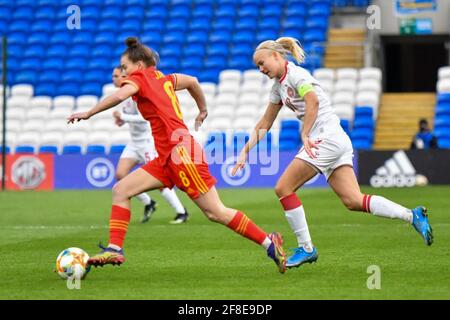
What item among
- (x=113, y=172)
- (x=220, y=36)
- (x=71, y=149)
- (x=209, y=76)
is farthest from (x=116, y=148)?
(x=220, y=36)

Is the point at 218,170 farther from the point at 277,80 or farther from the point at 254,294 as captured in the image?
the point at 254,294

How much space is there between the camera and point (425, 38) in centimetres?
3294

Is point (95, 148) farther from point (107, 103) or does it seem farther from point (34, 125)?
point (107, 103)

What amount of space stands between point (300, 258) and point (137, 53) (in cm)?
249

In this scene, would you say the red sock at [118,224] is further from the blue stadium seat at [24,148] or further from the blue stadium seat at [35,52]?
the blue stadium seat at [35,52]

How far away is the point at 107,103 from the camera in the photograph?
→ 9234 millimetres

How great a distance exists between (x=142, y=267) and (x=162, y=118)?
1623 millimetres

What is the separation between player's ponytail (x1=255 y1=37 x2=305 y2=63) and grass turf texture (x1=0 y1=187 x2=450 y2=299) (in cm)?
203

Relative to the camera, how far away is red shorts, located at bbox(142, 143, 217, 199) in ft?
31.7

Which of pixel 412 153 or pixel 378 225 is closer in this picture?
pixel 378 225

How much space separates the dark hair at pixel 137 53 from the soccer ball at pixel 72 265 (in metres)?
1.85

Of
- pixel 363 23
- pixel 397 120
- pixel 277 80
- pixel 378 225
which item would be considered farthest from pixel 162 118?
pixel 363 23

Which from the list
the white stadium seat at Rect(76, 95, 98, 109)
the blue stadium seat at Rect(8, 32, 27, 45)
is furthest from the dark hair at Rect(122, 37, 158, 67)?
the blue stadium seat at Rect(8, 32, 27, 45)

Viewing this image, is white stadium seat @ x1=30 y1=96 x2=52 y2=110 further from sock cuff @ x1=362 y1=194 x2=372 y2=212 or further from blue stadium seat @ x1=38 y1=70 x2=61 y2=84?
sock cuff @ x1=362 y1=194 x2=372 y2=212
